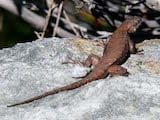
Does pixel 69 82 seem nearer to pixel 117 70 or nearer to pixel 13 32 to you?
pixel 117 70

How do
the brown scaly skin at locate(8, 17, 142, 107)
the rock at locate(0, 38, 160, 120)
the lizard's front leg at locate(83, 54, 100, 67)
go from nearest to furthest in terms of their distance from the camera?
the rock at locate(0, 38, 160, 120) → the brown scaly skin at locate(8, 17, 142, 107) → the lizard's front leg at locate(83, 54, 100, 67)

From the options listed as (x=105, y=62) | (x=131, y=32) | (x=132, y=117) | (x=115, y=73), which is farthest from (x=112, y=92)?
(x=131, y=32)

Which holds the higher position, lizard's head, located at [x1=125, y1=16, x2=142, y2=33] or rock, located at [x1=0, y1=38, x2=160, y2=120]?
lizard's head, located at [x1=125, y1=16, x2=142, y2=33]

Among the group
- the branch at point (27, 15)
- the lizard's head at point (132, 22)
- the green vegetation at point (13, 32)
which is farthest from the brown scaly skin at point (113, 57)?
the green vegetation at point (13, 32)

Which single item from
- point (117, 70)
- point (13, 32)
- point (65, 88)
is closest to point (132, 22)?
point (117, 70)

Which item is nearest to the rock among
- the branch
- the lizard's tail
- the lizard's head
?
the lizard's tail

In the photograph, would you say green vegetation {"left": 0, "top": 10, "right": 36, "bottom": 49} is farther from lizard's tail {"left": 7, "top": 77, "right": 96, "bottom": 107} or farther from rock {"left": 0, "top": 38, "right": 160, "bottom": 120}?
lizard's tail {"left": 7, "top": 77, "right": 96, "bottom": 107}

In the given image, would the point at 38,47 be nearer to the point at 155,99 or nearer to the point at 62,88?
the point at 62,88

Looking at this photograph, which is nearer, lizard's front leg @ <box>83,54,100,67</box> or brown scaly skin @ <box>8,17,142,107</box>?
brown scaly skin @ <box>8,17,142,107</box>
